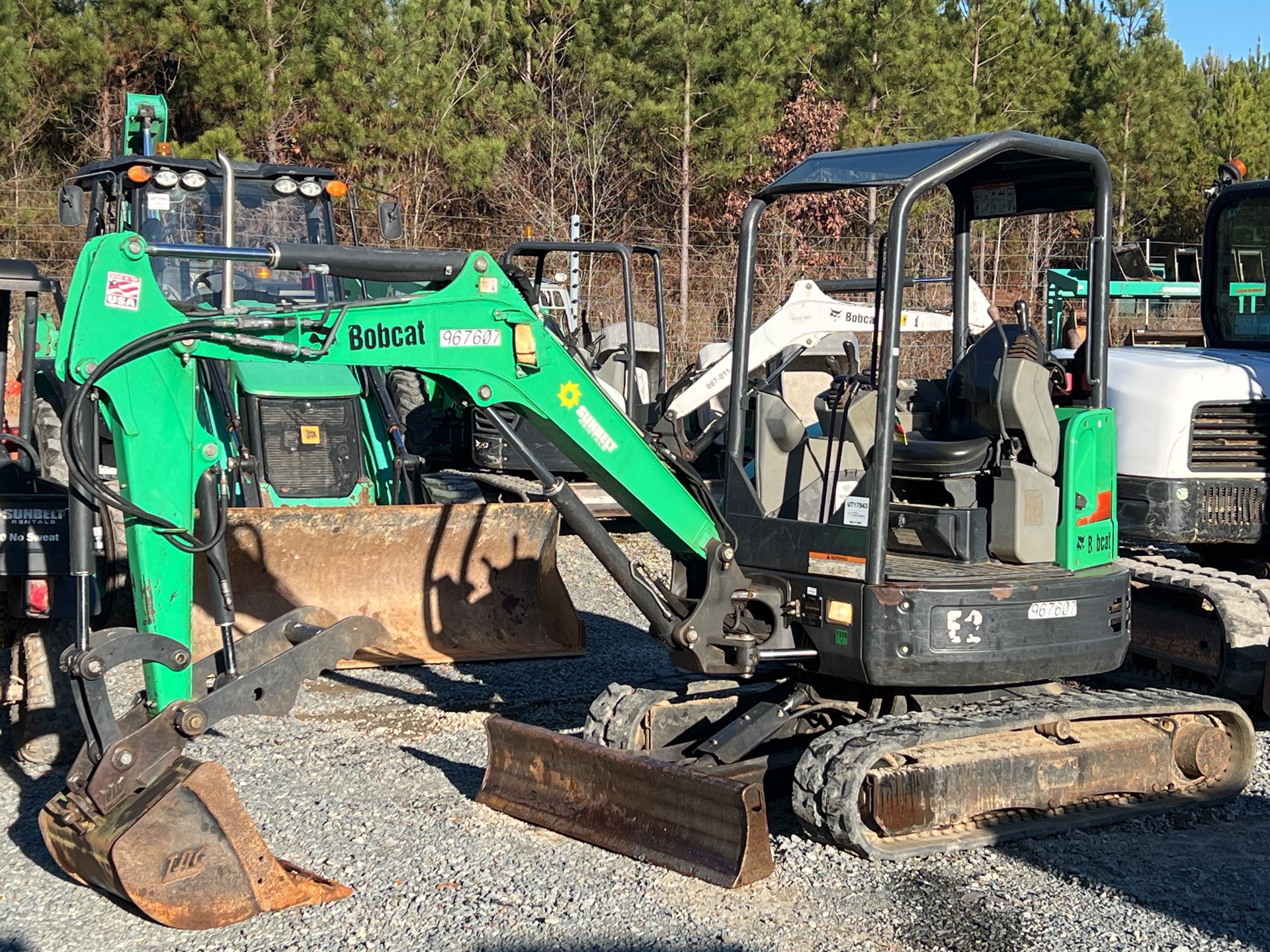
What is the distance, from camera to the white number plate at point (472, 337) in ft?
16.7

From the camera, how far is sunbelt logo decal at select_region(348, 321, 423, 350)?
4922 millimetres

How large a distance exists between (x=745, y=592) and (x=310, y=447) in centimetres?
438

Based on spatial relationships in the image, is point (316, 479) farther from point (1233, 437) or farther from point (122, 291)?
point (1233, 437)

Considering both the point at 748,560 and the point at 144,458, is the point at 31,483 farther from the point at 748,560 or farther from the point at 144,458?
the point at 748,560

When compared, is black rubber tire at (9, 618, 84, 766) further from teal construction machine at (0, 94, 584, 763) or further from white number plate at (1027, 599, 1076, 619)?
white number plate at (1027, 599, 1076, 619)

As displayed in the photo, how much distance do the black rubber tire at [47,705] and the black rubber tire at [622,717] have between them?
2161 mm

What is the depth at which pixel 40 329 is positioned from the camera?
1064cm

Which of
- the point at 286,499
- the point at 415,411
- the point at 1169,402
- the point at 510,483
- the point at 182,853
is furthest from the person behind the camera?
the point at 415,411

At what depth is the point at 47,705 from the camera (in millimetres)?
6328

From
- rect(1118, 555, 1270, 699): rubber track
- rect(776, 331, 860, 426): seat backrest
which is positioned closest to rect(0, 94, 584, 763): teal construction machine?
rect(776, 331, 860, 426): seat backrest

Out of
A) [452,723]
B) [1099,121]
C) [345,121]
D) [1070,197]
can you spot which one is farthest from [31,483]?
[1099,121]

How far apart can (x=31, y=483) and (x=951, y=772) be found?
14.0ft

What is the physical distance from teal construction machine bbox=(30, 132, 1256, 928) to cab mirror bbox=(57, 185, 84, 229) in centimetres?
456

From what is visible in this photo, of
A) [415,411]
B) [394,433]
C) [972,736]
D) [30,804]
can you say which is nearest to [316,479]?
[394,433]
